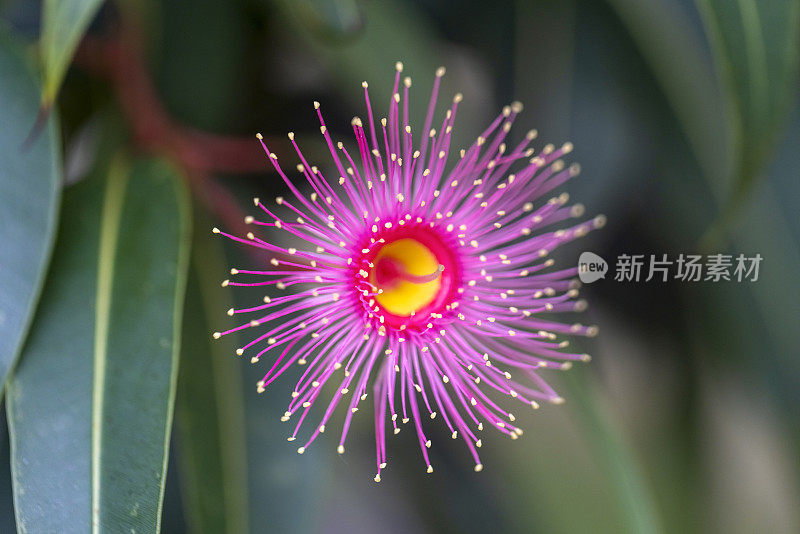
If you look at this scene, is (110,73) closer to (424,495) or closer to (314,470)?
(314,470)

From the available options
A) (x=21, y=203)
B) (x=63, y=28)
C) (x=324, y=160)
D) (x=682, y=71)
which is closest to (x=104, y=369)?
(x=21, y=203)

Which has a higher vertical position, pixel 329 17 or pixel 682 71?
pixel 682 71

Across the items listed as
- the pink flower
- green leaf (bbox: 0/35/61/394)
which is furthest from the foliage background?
the pink flower

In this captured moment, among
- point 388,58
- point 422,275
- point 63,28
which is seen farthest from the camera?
point 388,58

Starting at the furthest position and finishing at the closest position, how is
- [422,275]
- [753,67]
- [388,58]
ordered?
[388,58] < [422,275] < [753,67]

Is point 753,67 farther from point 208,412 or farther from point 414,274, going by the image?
point 208,412

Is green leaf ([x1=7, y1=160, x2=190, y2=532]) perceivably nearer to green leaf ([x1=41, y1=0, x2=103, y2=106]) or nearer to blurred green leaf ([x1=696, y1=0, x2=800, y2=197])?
green leaf ([x1=41, y1=0, x2=103, y2=106])
